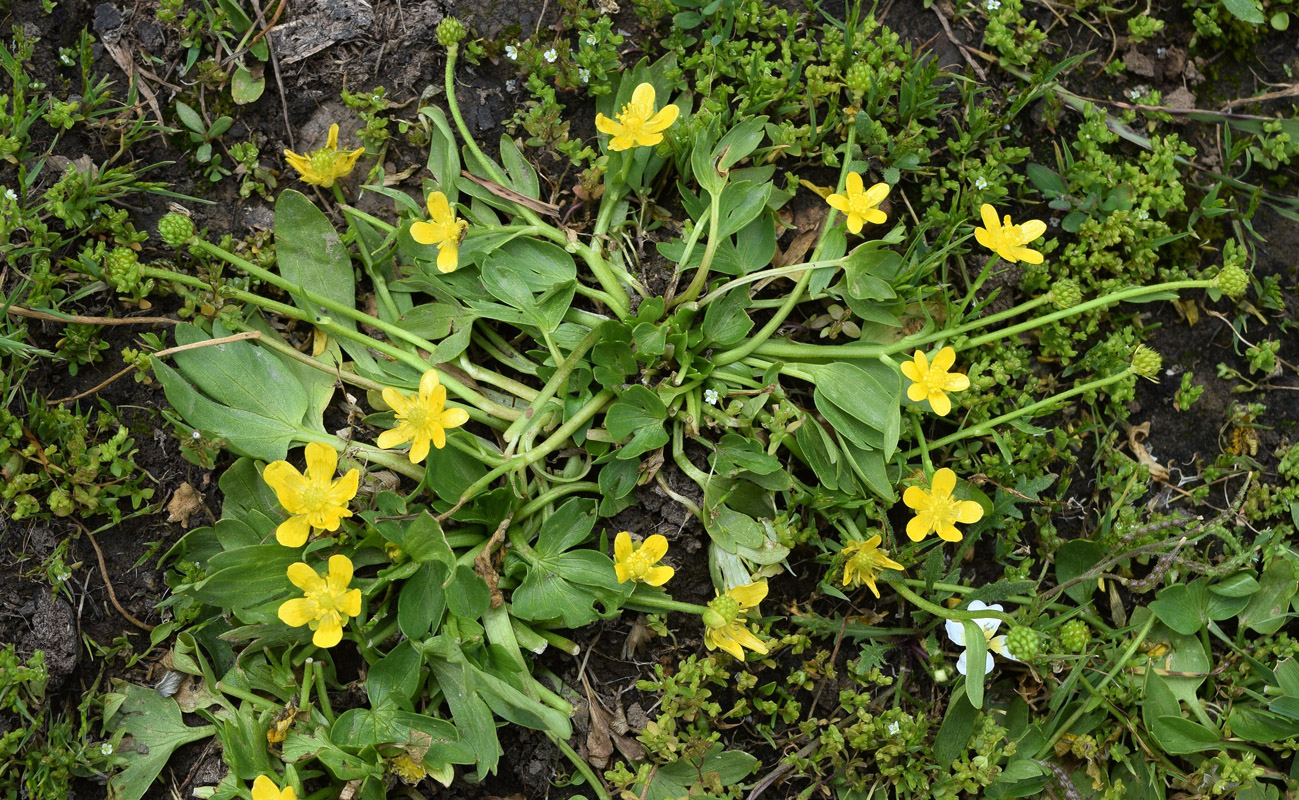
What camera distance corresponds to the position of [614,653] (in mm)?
3104

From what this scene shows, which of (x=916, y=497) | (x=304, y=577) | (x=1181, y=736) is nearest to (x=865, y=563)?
(x=916, y=497)

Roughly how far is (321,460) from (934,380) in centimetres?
187

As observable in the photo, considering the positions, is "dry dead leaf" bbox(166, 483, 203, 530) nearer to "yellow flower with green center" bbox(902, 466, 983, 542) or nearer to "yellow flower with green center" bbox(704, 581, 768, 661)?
"yellow flower with green center" bbox(704, 581, 768, 661)

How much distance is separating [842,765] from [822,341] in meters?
1.45

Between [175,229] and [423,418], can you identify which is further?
[175,229]

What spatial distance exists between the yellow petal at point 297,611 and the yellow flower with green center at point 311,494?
0.54ft

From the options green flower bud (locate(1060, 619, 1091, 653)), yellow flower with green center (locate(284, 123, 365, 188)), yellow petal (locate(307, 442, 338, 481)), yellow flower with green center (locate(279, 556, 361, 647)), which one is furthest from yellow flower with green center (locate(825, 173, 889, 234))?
yellow flower with green center (locate(279, 556, 361, 647))

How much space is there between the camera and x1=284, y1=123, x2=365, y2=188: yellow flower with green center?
10.1 feet

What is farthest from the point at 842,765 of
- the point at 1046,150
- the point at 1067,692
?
the point at 1046,150

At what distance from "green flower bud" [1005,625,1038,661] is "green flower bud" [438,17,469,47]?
268 centimetres

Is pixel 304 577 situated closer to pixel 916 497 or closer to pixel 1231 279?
pixel 916 497

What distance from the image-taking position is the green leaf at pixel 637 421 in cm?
287

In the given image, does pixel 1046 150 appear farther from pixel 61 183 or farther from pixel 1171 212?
pixel 61 183

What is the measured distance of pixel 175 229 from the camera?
117 inches
